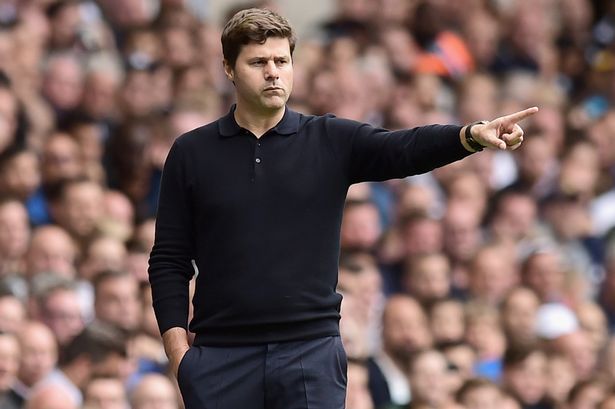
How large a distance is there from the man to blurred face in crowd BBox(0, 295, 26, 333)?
8.61 ft

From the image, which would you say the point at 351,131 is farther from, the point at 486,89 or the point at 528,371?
the point at 486,89

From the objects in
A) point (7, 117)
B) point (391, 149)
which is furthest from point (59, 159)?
point (391, 149)

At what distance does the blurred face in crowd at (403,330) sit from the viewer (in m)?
8.83

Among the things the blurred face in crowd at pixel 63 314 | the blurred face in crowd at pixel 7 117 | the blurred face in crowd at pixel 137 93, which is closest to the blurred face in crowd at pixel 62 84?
the blurred face in crowd at pixel 137 93

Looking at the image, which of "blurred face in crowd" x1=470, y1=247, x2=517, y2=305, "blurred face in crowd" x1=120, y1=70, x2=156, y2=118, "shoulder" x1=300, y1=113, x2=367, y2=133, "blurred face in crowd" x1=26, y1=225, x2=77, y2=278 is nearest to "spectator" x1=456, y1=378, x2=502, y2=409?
"blurred face in crowd" x1=470, y1=247, x2=517, y2=305

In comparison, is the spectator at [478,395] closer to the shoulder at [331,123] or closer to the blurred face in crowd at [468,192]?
the blurred face in crowd at [468,192]

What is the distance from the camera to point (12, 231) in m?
8.20

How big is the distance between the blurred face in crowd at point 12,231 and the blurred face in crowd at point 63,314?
0.46 meters

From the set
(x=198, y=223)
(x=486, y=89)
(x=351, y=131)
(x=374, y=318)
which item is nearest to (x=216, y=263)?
(x=198, y=223)

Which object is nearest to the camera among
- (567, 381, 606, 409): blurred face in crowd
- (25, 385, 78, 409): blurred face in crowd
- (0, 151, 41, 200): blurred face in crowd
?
(25, 385, 78, 409): blurred face in crowd

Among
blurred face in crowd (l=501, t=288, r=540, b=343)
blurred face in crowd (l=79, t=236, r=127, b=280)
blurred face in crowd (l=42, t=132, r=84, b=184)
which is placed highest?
blurred face in crowd (l=42, t=132, r=84, b=184)

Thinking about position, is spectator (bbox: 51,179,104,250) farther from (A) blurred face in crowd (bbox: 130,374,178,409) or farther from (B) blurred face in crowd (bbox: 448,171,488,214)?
(B) blurred face in crowd (bbox: 448,171,488,214)

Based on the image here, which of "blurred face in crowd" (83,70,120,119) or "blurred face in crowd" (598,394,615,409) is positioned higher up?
"blurred face in crowd" (83,70,120,119)

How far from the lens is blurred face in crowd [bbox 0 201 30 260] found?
26.9 feet
